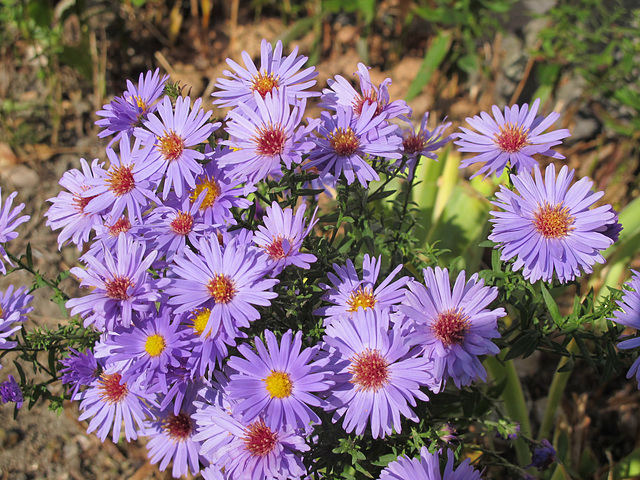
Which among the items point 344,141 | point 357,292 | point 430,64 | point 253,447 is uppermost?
point 430,64

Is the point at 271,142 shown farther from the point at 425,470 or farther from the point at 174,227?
the point at 425,470

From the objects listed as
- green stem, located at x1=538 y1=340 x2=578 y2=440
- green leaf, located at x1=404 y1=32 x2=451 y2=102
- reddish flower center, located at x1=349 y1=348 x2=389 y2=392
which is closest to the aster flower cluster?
reddish flower center, located at x1=349 y1=348 x2=389 y2=392

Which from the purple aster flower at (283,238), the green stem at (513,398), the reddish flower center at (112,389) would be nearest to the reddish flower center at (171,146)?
the purple aster flower at (283,238)

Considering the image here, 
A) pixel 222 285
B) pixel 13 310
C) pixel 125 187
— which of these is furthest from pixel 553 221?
pixel 13 310

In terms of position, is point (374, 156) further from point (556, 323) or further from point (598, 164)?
point (598, 164)

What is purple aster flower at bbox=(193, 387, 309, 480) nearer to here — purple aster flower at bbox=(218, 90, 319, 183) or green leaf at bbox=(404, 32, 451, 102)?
purple aster flower at bbox=(218, 90, 319, 183)

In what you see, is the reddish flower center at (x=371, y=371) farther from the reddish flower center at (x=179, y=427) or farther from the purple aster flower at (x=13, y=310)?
the purple aster flower at (x=13, y=310)

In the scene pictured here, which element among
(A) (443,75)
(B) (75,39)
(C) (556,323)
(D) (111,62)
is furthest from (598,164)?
(B) (75,39)
